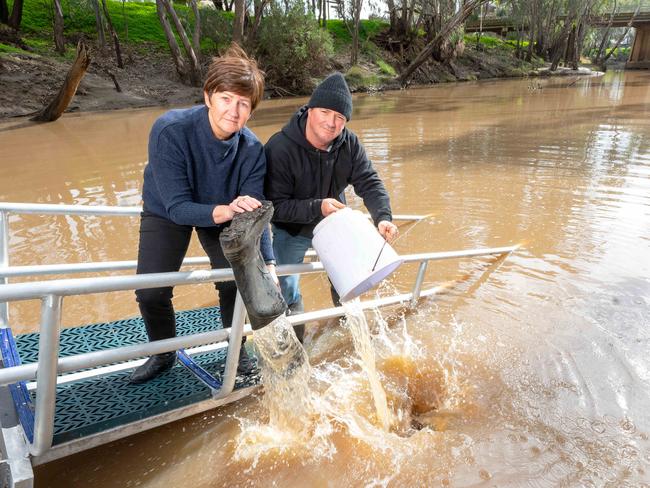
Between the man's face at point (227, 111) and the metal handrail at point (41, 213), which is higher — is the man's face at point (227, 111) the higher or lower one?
the higher one

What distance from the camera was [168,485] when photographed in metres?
2.39

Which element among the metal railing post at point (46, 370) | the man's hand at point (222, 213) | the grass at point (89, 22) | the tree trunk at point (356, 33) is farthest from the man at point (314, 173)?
the tree trunk at point (356, 33)

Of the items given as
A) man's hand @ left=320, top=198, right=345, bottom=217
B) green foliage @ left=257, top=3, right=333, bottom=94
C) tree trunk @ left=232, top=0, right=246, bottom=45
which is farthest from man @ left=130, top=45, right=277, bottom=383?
green foliage @ left=257, top=3, right=333, bottom=94

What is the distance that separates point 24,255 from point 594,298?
5.39 metres

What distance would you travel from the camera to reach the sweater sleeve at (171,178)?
227 cm

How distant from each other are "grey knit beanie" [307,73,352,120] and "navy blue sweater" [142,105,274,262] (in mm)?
419

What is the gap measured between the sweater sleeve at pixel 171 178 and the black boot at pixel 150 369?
35.8 inches

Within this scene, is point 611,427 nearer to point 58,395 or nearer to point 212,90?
point 212,90

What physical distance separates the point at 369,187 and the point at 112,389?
1.89 m

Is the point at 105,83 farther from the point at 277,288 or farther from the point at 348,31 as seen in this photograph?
the point at 348,31

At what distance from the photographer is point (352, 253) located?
2.32m

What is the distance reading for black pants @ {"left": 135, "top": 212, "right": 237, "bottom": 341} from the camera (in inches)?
98.1

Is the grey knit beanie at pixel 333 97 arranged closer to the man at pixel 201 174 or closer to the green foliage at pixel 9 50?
the man at pixel 201 174

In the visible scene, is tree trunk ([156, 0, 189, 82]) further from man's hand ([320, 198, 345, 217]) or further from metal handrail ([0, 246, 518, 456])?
metal handrail ([0, 246, 518, 456])
